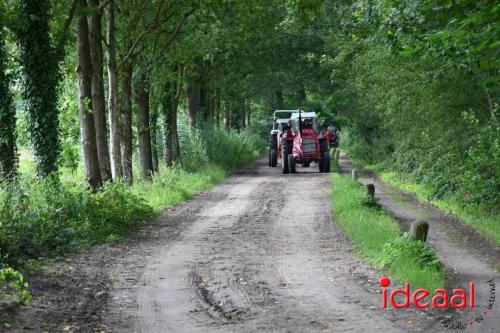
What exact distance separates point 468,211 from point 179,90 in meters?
14.9

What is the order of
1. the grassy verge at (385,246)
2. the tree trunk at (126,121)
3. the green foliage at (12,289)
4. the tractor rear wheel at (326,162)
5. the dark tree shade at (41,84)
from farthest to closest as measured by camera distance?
1. the tractor rear wheel at (326,162)
2. the tree trunk at (126,121)
3. the dark tree shade at (41,84)
4. the grassy verge at (385,246)
5. the green foliage at (12,289)

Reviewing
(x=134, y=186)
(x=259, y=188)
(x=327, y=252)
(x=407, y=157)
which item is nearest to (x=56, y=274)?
(x=327, y=252)

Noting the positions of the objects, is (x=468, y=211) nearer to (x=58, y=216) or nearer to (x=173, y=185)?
(x=173, y=185)

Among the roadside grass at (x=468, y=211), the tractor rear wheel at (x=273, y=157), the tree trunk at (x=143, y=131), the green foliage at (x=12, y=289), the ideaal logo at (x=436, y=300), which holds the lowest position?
the roadside grass at (x=468, y=211)

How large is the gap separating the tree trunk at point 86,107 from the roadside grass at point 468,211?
8599mm

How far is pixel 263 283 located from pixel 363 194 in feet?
34.2

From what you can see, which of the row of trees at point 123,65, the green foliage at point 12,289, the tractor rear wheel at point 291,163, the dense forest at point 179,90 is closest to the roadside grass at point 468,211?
the dense forest at point 179,90

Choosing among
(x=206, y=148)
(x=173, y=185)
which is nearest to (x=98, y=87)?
(x=173, y=185)

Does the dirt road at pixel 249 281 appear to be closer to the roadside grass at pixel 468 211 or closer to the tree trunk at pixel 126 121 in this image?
the roadside grass at pixel 468 211

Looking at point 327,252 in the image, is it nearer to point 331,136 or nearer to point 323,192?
point 323,192

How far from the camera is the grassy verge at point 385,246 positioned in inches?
397

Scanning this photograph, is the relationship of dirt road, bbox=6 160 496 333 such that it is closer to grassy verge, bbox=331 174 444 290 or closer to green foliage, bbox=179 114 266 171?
grassy verge, bbox=331 174 444 290

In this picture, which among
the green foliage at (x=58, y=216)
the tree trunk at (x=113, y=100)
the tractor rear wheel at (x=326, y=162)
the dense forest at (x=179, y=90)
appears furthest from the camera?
the tractor rear wheel at (x=326, y=162)

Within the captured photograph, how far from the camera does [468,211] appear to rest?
64.2ft
